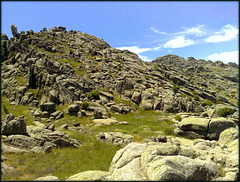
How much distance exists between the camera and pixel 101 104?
55.2m

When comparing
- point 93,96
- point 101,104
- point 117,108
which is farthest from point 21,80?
point 117,108

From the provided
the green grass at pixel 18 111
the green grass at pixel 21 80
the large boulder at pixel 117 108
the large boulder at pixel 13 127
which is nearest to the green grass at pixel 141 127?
the large boulder at pixel 117 108

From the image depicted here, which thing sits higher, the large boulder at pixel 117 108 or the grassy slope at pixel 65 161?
the large boulder at pixel 117 108

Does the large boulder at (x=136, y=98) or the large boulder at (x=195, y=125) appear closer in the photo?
the large boulder at (x=195, y=125)

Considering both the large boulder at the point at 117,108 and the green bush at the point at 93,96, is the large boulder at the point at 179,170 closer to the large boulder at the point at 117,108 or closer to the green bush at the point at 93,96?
the large boulder at the point at 117,108

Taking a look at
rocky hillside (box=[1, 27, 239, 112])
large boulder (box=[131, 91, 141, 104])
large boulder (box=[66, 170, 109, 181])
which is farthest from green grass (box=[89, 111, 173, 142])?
large boulder (box=[66, 170, 109, 181])

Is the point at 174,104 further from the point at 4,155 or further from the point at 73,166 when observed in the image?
the point at 4,155

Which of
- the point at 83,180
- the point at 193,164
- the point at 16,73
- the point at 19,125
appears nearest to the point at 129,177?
the point at 83,180

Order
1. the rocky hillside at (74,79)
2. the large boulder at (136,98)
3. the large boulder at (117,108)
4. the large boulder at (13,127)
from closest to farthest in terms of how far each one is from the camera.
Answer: the large boulder at (13,127) < the large boulder at (117,108) < the rocky hillside at (74,79) < the large boulder at (136,98)

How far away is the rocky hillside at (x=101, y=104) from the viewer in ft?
43.4

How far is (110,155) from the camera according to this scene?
21172mm

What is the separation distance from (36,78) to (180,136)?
60441 millimetres

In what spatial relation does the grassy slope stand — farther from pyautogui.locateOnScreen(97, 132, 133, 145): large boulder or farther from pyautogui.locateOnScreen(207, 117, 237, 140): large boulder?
pyautogui.locateOnScreen(207, 117, 237, 140): large boulder

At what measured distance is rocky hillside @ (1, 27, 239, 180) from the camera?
13.2m
